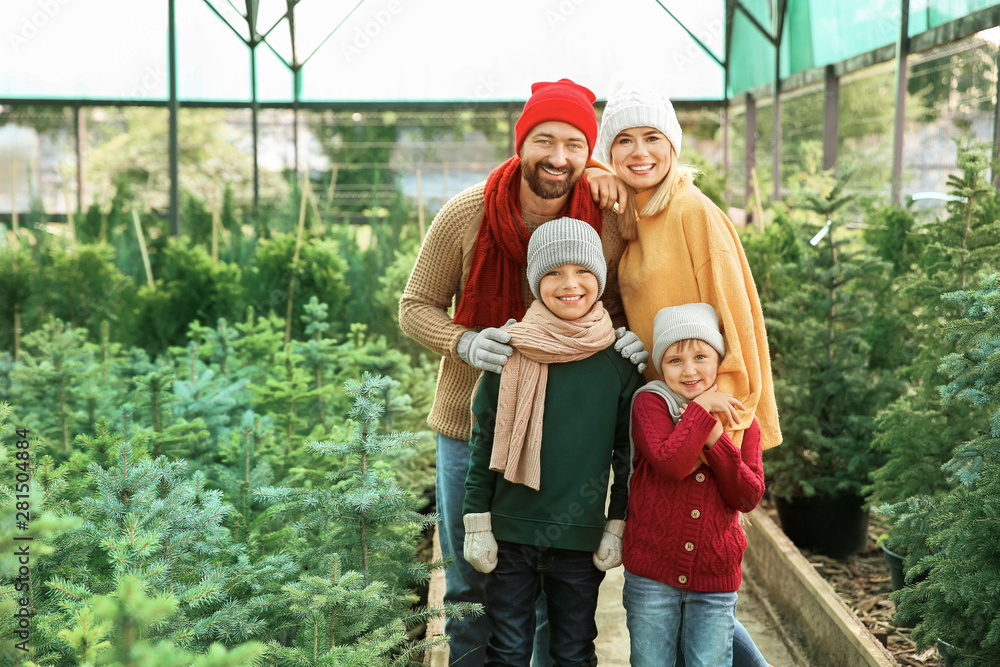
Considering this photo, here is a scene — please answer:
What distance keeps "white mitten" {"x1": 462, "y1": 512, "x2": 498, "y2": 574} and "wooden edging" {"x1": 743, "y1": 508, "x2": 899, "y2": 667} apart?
3.75 feet

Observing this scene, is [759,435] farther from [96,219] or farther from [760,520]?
[96,219]

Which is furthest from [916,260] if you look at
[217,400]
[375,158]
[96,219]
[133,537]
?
[375,158]

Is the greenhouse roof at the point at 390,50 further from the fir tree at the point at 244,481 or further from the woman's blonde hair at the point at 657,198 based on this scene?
the woman's blonde hair at the point at 657,198

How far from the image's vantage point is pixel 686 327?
6.68ft

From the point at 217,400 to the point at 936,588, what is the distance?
2.77 metres

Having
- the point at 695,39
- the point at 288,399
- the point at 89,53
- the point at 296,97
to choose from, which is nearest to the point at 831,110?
the point at 695,39

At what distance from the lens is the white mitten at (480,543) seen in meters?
2.10

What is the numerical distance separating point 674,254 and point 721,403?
1.39 feet

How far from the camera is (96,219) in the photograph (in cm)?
752

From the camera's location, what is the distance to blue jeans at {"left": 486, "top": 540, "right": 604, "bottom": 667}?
84.5 inches

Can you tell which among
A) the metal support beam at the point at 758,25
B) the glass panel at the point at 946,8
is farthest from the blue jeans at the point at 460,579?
the metal support beam at the point at 758,25

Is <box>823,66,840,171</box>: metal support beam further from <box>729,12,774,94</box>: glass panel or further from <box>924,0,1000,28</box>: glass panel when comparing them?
<box>924,0,1000,28</box>: glass panel

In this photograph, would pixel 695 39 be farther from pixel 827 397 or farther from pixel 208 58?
pixel 827 397

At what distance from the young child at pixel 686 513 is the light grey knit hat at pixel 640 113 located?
1.60 feet
